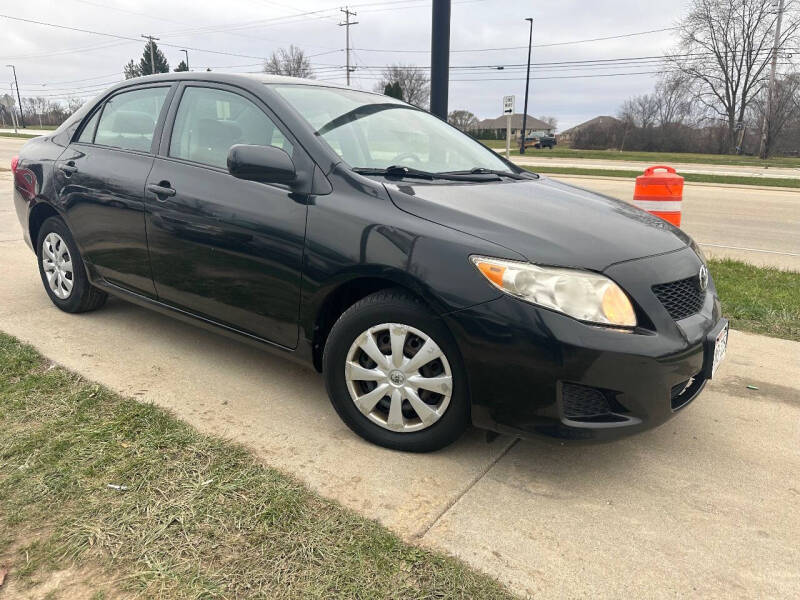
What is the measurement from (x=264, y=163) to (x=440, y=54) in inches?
185

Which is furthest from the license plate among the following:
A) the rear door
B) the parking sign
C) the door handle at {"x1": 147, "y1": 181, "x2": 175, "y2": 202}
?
the parking sign

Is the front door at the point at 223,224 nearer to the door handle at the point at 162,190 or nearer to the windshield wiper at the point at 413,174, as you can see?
the door handle at the point at 162,190

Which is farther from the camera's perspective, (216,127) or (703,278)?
(216,127)

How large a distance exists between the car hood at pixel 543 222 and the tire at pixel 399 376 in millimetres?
Result: 398

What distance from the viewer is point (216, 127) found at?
3.28 meters

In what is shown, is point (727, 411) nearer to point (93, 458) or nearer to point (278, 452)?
point (278, 452)

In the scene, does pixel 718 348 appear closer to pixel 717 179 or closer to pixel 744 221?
pixel 744 221

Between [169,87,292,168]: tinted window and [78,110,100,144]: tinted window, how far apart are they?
0.98 m

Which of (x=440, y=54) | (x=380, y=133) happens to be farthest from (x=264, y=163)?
(x=440, y=54)

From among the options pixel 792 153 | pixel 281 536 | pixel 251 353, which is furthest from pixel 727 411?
pixel 792 153

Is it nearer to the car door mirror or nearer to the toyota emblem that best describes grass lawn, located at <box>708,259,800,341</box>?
the toyota emblem

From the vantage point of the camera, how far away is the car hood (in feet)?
7.71

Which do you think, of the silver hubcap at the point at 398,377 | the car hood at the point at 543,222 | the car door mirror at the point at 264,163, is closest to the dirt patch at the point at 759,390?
the car hood at the point at 543,222

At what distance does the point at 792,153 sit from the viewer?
136ft
